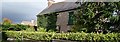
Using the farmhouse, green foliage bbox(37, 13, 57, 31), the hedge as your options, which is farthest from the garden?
green foliage bbox(37, 13, 57, 31)

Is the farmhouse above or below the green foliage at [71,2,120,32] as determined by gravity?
below

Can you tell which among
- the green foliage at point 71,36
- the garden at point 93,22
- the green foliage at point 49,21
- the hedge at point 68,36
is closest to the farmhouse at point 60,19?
the green foliage at point 49,21

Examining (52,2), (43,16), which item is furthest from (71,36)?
(52,2)

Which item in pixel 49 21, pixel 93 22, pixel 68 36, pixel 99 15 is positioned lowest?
pixel 49 21

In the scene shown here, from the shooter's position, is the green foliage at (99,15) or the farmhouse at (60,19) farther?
the farmhouse at (60,19)

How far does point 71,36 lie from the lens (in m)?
14.1

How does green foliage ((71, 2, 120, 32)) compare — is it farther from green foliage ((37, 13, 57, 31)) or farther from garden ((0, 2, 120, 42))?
green foliage ((37, 13, 57, 31))

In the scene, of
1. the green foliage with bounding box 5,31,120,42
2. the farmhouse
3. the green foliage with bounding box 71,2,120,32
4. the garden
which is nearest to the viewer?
the green foliage with bounding box 5,31,120,42

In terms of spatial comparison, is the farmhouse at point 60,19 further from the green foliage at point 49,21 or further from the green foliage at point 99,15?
the green foliage at point 99,15

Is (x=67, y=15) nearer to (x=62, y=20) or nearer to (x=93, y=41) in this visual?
(x=62, y=20)

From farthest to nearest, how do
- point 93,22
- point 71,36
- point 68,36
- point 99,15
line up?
point 99,15 → point 93,22 → point 68,36 → point 71,36

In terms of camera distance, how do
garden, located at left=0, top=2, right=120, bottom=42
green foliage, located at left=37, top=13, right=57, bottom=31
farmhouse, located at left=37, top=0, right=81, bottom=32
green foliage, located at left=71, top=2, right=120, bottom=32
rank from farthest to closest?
1. green foliage, located at left=37, top=13, right=57, bottom=31
2. farmhouse, located at left=37, top=0, right=81, bottom=32
3. green foliage, located at left=71, top=2, right=120, bottom=32
4. garden, located at left=0, top=2, right=120, bottom=42

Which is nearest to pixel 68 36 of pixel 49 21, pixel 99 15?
pixel 99 15

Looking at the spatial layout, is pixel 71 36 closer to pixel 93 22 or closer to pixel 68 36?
pixel 68 36
